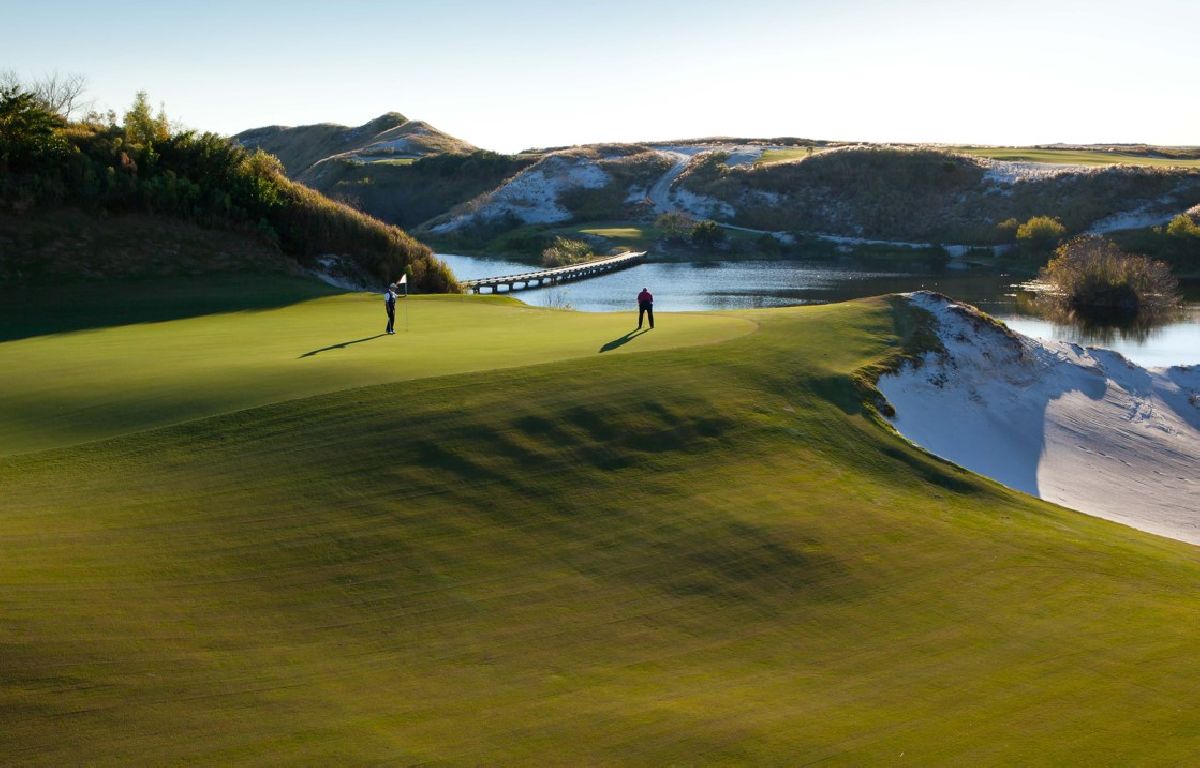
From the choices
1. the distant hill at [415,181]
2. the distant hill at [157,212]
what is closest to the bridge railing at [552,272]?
the distant hill at [157,212]

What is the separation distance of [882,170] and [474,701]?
121437 millimetres

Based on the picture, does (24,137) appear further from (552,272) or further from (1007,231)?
(1007,231)

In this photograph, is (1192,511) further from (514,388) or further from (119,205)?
(119,205)

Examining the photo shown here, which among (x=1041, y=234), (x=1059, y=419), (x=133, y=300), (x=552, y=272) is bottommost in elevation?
(x=1059, y=419)

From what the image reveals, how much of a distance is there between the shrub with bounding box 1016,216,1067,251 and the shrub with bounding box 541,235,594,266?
42.0 metres

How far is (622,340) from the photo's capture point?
25.6 metres

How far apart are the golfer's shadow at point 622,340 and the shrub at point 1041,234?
258ft

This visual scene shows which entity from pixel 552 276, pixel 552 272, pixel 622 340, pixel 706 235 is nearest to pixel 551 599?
pixel 622 340

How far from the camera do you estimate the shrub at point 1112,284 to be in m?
63.7

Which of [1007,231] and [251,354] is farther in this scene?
[1007,231]

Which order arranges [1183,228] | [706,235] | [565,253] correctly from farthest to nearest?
[706,235]
[565,253]
[1183,228]

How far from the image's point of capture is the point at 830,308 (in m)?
33.4

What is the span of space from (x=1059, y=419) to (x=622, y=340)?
12.6 metres

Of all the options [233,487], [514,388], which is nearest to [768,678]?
[233,487]
